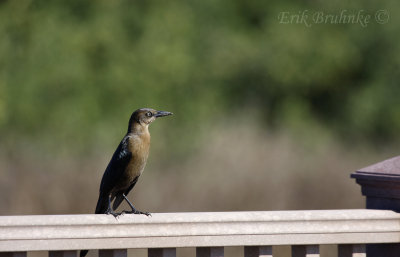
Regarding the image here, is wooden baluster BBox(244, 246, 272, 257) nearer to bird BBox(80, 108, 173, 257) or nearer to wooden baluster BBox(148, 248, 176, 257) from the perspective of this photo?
wooden baluster BBox(148, 248, 176, 257)

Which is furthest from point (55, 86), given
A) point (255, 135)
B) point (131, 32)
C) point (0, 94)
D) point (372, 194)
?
point (372, 194)

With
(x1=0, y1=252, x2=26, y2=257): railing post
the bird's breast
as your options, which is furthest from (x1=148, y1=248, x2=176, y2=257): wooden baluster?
the bird's breast

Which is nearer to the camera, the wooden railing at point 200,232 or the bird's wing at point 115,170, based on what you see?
the wooden railing at point 200,232

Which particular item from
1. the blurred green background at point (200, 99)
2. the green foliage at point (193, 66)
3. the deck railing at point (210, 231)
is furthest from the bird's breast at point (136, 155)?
the green foliage at point (193, 66)

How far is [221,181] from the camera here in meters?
6.60

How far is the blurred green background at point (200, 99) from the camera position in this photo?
6461 mm

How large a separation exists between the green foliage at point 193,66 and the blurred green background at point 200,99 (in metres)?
0.03

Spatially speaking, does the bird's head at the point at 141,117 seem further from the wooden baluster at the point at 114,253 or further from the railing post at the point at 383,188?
the wooden baluster at the point at 114,253

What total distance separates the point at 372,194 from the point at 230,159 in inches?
182

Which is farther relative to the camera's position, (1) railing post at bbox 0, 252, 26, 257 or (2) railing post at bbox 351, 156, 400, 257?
(2) railing post at bbox 351, 156, 400, 257

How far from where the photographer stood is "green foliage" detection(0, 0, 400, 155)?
11.5 m

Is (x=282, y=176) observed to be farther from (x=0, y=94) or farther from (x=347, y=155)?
(x=0, y=94)

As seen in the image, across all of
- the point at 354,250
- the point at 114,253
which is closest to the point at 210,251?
the point at 114,253

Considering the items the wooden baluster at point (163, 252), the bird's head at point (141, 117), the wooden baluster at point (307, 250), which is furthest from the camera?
the bird's head at point (141, 117)
